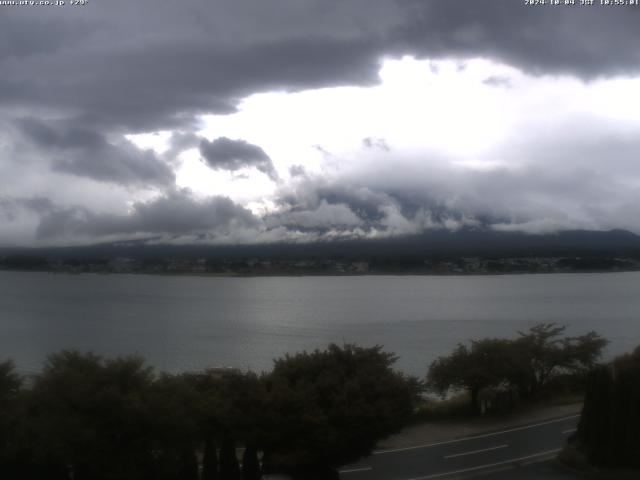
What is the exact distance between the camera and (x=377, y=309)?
292ft

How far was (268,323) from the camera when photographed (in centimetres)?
6975

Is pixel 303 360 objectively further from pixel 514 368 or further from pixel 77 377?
pixel 514 368

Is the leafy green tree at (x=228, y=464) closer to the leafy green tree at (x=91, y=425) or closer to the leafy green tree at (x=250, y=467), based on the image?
the leafy green tree at (x=250, y=467)

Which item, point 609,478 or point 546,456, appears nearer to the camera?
point 609,478

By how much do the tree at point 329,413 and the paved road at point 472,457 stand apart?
4.31 ft

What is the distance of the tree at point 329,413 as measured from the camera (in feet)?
47.8

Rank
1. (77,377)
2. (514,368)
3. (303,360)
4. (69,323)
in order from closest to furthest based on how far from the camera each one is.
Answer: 1. (77,377)
2. (303,360)
3. (514,368)
4. (69,323)

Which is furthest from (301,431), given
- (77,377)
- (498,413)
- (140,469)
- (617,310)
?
(617,310)

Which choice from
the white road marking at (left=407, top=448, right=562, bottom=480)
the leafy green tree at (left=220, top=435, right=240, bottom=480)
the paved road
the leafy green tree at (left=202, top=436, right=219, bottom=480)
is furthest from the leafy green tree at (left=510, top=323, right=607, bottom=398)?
the leafy green tree at (left=202, top=436, right=219, bottom=480)

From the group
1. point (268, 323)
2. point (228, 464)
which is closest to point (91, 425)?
point (228, 464)

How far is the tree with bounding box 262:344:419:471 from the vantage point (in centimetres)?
1458

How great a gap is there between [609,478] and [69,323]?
196 ft

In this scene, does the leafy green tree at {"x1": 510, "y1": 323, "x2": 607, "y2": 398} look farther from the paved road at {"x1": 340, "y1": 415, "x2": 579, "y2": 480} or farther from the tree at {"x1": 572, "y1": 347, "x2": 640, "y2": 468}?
the tree at {"x1": 572, "y1": 347, "x2": 640, "y2": 468}

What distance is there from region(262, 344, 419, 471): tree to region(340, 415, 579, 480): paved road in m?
1.31
